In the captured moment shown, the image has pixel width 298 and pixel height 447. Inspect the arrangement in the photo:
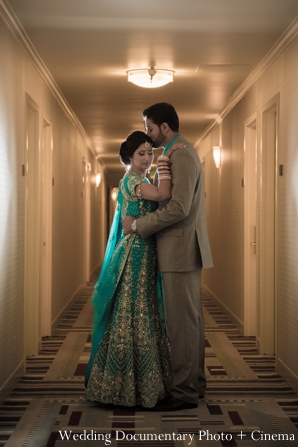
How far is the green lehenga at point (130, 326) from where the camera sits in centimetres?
336

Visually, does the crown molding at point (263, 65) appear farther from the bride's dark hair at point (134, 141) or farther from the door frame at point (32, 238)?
the door frame at point (32, 238)

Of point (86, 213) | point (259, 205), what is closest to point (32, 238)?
point (259, 205)

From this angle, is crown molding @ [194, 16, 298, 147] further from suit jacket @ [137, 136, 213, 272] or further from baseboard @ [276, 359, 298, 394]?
baseboard @ [276, 359, 298, 394]

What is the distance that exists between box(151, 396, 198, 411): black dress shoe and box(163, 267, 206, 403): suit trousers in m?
0.03

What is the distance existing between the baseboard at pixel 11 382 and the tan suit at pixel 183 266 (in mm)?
1130

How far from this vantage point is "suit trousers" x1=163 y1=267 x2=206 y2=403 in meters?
3.37

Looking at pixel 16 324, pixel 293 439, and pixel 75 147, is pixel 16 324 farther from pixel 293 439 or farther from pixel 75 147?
pixel 75 147

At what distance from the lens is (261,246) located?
510cm

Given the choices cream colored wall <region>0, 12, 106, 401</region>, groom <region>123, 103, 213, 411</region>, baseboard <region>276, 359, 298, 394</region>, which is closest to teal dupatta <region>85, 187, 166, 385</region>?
groom <region>123, 103, 213, 411</region>

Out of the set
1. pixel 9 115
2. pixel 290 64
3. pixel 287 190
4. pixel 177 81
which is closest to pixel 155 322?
pixel 287 190

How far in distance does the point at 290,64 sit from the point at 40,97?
2282mm

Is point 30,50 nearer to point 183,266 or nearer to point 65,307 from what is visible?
point 183,266

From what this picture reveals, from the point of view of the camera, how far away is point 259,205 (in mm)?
5207

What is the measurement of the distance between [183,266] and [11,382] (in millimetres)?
1546
